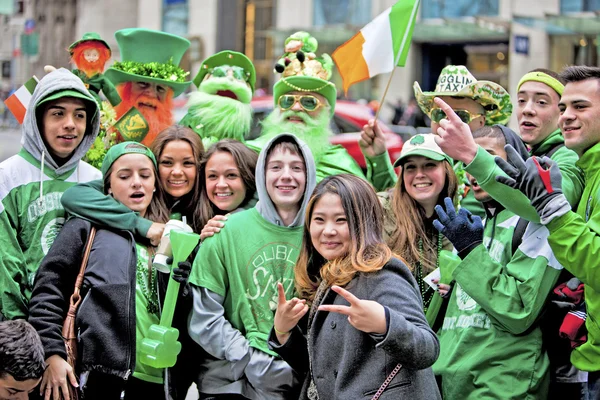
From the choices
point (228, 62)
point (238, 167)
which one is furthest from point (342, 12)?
point (238, 167)

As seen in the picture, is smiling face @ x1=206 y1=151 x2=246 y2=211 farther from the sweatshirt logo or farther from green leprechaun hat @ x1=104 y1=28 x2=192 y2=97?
green leprechaun hat @ x1=104 y1=28 x2=192 y2=97

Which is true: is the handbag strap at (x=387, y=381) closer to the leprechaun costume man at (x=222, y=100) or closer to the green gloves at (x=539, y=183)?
the green gloves at (x=539, y=183)

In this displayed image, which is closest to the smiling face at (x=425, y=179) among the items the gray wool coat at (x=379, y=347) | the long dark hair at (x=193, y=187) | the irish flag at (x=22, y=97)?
the gray wool coat at (x=379, y=347)

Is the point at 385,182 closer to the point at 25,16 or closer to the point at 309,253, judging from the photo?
the point at 309,253

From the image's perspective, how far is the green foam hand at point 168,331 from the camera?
12.8ft

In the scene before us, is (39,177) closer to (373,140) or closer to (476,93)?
Answer: (373,140)

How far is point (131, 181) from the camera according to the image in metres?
4.32

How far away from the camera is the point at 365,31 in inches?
213

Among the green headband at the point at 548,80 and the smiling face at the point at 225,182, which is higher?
the green headband at the point at 548,80

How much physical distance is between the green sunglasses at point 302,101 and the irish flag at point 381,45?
0.88 feet

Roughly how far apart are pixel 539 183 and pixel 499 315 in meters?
0.66

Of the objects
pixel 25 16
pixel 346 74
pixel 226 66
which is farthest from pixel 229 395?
pixel 25 16

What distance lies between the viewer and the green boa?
5.59 meters

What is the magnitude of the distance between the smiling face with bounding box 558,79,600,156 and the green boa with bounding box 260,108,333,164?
221 cm
